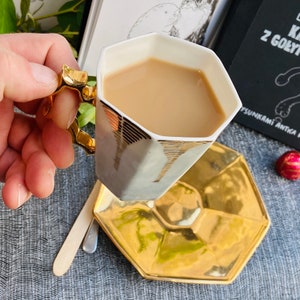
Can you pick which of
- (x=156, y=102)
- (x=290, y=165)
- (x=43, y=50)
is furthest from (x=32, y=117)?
(x=290, y=165)

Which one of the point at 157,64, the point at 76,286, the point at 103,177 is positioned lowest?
the point at 76,286

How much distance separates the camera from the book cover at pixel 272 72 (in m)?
0.62

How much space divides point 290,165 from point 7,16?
367 millimetres

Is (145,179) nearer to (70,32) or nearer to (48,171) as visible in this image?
(48,171)

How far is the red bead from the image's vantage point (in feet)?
2.22

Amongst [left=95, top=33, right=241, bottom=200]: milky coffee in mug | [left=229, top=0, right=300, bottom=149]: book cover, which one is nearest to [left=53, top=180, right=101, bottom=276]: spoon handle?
[left=95, top=33, right=241, bottom=200]: milky coffee in mug

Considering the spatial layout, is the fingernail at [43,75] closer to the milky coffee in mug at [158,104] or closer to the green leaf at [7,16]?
the milky coffee in mug at [158,104]

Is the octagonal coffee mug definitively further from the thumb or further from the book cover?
the book cover

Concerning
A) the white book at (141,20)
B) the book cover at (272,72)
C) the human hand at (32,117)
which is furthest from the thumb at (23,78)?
the book cover at (272,72)

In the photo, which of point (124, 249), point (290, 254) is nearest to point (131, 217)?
point (124, 249)

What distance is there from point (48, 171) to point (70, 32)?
0.72ft

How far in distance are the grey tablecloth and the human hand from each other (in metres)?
0.06

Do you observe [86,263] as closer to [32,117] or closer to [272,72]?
[32,117]

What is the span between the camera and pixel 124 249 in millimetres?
559
